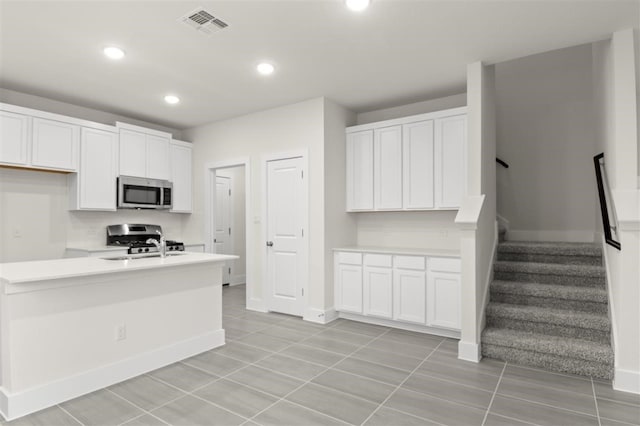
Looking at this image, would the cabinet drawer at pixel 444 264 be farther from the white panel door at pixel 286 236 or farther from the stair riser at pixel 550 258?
the white panel door at pixel 286 236

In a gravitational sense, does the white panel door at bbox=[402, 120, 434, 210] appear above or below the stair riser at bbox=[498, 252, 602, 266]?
above

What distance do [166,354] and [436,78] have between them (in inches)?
154

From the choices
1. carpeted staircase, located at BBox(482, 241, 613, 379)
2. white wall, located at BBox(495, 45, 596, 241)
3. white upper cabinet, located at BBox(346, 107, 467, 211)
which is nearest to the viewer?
carpeted staircase, located at BBox(482, 241, 613, 379)

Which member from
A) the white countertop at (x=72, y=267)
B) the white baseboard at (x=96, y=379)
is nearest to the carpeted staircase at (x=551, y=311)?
the white baseboard at (x=96, y=379)

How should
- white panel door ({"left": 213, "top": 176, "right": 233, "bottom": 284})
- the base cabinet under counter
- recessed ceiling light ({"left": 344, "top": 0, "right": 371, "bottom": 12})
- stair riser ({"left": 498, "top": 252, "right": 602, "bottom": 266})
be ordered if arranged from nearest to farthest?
recessed ceiling light ({"left": 344, "top": 0, "right": 371, "bottom": 12}) < stair riser ({"left": 498, "top": 252, "right": 602, "bottom": 266}) < the base cabinet under counter < white panel door ({"left": 213, "top": 176, "right": 233, "bottom": 284})

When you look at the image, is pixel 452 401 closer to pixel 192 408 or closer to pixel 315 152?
pixel 192 408

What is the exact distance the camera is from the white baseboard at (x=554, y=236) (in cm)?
455

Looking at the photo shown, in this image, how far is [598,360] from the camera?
286cm

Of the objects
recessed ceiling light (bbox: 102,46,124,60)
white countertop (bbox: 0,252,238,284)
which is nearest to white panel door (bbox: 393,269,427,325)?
white countertop (bbox: 0,252,238,284)

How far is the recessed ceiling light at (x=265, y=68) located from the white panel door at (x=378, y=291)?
253cm

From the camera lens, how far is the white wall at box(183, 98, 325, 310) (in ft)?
14.8

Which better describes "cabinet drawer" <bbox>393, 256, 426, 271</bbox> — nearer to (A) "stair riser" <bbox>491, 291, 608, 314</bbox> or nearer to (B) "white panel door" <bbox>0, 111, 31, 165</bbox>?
(A) "stair riser" <bbox>491, 291, 608, 314</bbox>

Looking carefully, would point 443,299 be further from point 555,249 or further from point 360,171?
point 360,171

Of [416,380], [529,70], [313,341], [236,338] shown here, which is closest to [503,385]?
[416,380]
